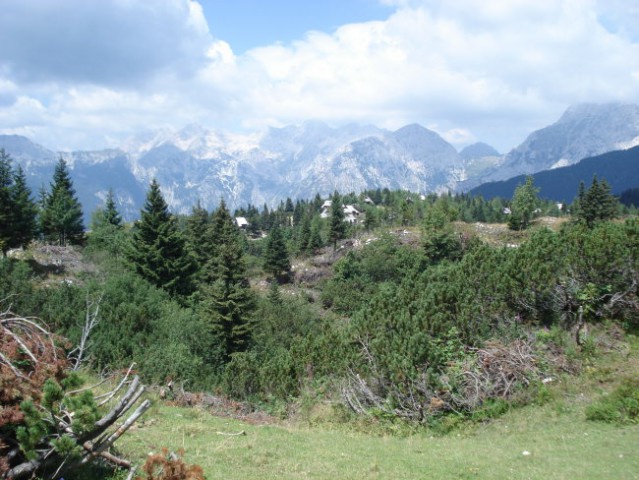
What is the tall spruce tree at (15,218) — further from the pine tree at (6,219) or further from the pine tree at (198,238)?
the pine tree at (198,238)

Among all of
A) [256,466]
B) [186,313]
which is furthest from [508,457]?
[186,313]

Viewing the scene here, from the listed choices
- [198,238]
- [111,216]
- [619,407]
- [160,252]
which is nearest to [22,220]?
[160,252]

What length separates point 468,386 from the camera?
11.2m

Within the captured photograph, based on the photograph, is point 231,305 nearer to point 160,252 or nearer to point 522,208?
point 160,252

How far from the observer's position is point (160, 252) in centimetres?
3428

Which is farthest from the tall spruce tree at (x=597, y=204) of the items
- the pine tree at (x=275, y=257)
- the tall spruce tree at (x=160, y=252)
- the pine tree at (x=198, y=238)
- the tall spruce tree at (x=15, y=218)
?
the tall spruce tree at (x=15, y=218)

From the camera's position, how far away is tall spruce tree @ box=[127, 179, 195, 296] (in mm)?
34188

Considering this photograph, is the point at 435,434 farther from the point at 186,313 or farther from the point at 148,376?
the point at 186,313

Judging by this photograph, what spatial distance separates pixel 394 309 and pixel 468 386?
4312 mm

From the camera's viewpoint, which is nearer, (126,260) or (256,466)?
(256,466)

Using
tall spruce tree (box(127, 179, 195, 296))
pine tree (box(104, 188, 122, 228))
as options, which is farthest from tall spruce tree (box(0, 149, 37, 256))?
pine tree (box(104, 188, 122, 228))

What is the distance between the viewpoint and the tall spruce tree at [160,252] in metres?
34.2

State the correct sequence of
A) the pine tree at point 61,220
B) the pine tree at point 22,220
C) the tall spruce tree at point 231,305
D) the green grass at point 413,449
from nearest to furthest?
the green grass at point 413,449 → the tall spruce tree at point 231,305 → the pine tree at point 22,220 → the pine tree at point 61,220

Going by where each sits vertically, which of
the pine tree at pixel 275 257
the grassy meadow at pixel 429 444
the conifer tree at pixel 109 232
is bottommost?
the pine tree at pixel 275 257
